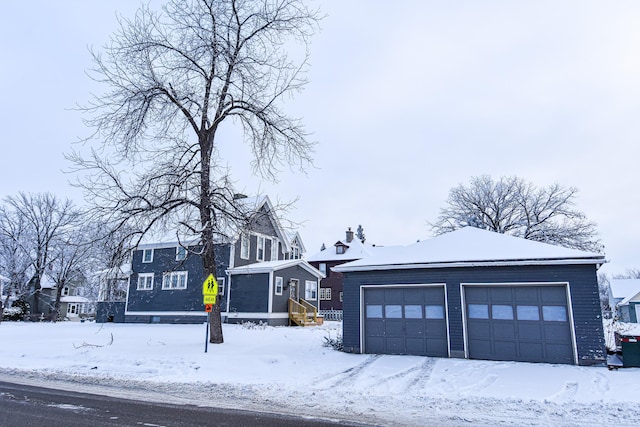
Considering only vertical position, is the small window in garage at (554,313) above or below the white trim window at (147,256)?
below

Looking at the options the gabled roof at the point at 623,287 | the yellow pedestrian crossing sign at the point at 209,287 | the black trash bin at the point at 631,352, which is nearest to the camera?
the black trash bin at the point at 631,352

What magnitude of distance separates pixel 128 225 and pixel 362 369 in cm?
975

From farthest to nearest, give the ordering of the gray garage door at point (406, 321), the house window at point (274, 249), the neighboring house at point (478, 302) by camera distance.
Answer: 1. the house window at point (274, 249)
2. the gray garage door at point (406, 321)
3. the neighboring house at point (478, 302)

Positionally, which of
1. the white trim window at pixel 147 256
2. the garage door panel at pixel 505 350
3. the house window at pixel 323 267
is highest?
the house window at pixel 323 267

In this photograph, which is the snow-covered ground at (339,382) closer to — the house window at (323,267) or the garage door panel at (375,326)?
the garage door panel at (375,326)

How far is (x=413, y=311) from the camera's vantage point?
15.3 meters

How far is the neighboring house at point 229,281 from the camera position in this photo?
1101 inches

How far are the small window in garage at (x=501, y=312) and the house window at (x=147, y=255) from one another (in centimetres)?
2623

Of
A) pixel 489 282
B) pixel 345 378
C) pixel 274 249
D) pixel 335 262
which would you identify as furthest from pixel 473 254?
pixel 335 262

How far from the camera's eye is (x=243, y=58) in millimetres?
17406

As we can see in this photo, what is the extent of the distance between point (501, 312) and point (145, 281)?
87.5 ft

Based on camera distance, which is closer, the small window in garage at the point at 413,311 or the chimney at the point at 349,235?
the small window in garage at the point at 413,311

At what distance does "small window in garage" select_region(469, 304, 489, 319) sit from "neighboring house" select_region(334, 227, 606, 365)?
0.10ft

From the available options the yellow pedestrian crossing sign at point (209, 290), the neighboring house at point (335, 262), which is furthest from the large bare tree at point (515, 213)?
the yellow pedestrian crossing sign at point (209, 290)
